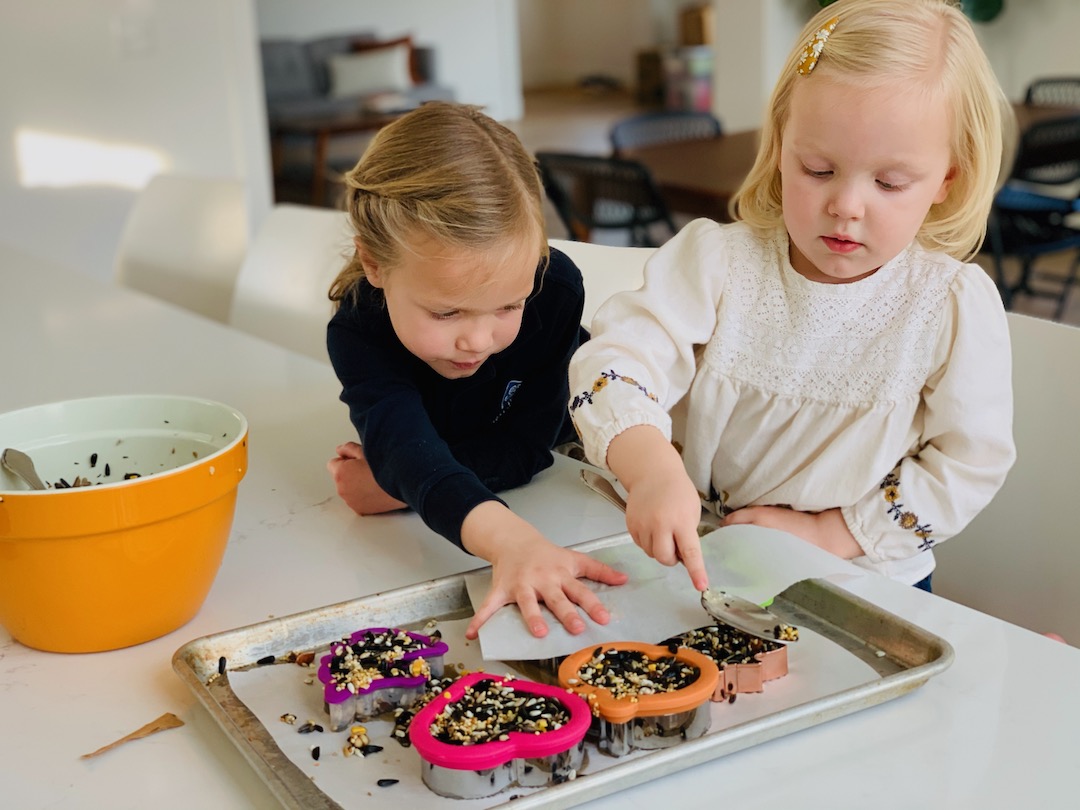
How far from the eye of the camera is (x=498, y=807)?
1.88ft

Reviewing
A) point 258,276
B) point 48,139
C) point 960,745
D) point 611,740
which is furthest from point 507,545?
point 48,139

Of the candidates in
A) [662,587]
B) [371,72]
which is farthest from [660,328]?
[371,72]

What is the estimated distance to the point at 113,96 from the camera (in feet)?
12.7

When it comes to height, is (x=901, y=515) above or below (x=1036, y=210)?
above

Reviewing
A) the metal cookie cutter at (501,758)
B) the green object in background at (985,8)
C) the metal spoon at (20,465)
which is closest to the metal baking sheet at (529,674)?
the metal cookie cutter at (501,758)

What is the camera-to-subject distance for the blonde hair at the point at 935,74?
94cm

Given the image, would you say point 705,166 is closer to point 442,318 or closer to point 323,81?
point 442,318

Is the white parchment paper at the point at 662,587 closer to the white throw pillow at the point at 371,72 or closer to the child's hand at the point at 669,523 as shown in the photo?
the child's hand at the point at 669,523

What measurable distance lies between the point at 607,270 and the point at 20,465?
27.9 inches

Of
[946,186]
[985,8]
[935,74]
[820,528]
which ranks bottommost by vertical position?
[820,528]

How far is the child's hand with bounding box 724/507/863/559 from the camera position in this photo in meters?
1.11

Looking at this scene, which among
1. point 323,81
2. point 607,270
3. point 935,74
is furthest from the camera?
point 323,81

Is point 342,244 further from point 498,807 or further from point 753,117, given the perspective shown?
point 753,117

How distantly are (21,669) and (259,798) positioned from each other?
0.26 m
